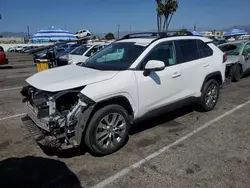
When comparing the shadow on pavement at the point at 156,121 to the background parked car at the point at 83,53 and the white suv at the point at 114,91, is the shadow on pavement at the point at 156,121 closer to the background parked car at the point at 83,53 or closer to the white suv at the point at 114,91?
the white suv at the point at 114,91

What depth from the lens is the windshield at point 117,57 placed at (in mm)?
4214

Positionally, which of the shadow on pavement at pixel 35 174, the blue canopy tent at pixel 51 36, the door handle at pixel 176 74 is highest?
the blue canopy tent at pixel 51 36

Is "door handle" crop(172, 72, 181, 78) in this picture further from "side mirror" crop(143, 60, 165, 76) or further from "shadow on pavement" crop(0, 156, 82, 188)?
"shadow on pavement" crop(0, 156, 82, 188)

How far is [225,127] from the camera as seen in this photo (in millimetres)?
4867

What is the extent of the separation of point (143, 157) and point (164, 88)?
137cm

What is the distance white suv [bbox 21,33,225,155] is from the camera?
3.38 meters

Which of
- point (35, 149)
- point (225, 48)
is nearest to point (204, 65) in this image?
point (35, 149)

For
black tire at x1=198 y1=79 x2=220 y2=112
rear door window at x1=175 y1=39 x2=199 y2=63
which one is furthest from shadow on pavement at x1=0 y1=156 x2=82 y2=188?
black tire at x1=198 y1=79 x2=220 y2=112

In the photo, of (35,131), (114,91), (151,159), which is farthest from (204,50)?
(35,131)

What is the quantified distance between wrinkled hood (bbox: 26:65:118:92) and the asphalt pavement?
3.65ft

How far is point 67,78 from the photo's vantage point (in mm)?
3744

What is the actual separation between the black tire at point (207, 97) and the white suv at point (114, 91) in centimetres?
4

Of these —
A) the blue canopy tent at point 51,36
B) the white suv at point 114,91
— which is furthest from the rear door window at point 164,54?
the blue canopy tent at point 51,36

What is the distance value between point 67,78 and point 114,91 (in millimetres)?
765
